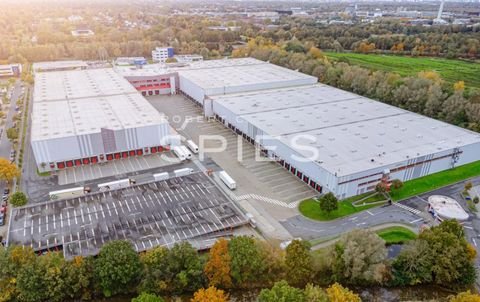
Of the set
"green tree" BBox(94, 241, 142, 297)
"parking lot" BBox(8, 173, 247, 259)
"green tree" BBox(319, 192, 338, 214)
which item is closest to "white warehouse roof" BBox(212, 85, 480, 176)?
"green tree" BBox(319, 192, 338, 214)

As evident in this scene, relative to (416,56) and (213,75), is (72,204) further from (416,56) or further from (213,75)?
(416,56)

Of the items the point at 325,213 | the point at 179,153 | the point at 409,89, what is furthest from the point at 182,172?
the point at 409,89

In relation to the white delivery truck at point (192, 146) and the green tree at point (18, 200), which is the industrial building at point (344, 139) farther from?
the green tree at point (18, 200)

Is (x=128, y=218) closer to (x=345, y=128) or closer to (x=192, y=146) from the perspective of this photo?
(x=192, y=146)

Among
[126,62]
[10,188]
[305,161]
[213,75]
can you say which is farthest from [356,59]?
[10,188]

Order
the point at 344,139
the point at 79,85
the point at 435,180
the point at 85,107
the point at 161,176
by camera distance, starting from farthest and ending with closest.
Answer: the point at 79,85
the point at 85,107
the point at 344,139
the point at 435,180
the point at 161,176

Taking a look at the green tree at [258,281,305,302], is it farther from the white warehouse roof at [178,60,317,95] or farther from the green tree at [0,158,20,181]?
the white warehouse roof at [178,60,317,95]
